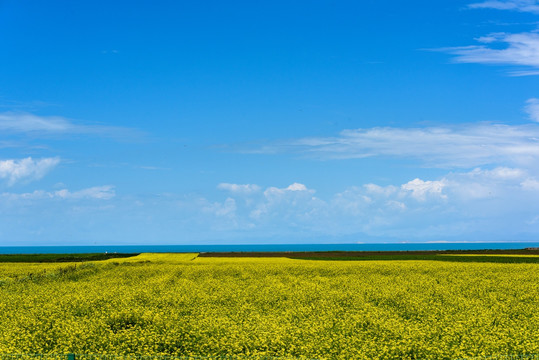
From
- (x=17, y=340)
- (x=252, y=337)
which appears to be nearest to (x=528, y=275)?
(x=252, y=337)

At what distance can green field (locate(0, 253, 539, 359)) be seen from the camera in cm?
1845

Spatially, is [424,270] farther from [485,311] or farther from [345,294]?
[485,311]

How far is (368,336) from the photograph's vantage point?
20406 millimetres

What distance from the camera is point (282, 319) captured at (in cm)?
2338

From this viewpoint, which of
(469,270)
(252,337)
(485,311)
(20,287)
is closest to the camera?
(252,337)

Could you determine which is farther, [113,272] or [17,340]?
[113,272]

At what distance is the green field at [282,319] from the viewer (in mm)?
18453

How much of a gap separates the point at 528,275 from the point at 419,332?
29.7m

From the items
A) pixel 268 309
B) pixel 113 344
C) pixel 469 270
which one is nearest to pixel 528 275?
pixel 469 270

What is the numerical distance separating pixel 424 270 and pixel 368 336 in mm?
31799

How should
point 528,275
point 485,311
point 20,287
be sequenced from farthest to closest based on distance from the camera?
1. point 528,275
2. point 20,287
3. point 485,311

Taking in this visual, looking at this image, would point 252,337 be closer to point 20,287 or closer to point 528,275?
point 20,287

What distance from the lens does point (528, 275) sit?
145ft

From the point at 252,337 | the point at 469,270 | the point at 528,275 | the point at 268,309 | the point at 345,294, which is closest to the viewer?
the point at 252,337
